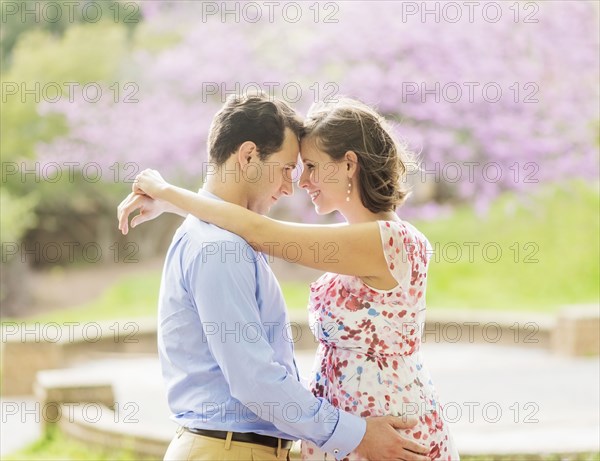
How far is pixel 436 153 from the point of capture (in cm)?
985

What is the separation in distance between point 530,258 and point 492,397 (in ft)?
21.9

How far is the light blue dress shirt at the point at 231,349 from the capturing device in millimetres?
2031

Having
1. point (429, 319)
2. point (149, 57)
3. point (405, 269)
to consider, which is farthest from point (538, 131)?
point (405, 269)

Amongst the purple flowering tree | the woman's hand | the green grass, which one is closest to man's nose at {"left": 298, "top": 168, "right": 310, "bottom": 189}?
the woman's hand

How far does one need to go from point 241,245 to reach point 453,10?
8090 millimetres

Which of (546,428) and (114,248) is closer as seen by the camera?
(546,428)

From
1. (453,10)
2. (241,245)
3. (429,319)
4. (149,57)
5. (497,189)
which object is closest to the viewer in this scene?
(241,245)

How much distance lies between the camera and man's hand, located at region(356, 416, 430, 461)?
217 centimetres

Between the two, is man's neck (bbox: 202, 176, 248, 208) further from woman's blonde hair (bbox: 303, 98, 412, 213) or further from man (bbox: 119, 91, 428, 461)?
woman's blonde hair (bbox: 303, 98, 412, 213)

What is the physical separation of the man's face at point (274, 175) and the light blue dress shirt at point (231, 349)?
6.1 inches

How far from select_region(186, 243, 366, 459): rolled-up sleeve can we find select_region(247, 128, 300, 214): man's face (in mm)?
223

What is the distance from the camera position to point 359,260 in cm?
217

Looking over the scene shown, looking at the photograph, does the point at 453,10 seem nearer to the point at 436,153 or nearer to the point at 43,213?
the point at 436,153

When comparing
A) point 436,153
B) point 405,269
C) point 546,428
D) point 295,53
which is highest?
point 295,53
